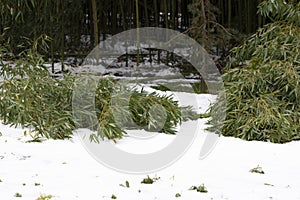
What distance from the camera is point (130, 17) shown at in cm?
1165

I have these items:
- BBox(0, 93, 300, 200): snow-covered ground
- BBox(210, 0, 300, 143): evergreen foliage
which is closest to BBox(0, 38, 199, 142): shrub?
BBox(0, 93, 300, 200): snow-covered ground

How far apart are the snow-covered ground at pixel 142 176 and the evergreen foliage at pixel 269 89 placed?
0.31m

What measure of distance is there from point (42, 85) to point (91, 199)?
186 cm

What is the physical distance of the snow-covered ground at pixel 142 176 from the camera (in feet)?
8.64

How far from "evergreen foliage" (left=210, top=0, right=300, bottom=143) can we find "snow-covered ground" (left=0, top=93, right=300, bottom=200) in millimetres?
310

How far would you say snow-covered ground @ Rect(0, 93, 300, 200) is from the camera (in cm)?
263

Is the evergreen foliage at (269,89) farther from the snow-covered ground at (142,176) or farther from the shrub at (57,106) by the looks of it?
the shrub at (57,106)

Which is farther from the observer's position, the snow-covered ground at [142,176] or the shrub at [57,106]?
the shrub at [57,106]

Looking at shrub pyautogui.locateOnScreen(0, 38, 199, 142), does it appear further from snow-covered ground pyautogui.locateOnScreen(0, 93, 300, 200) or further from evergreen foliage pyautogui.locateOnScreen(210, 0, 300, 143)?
evergreen foliage pyautogui.locateOnScreen(210, 0, 300, 143)

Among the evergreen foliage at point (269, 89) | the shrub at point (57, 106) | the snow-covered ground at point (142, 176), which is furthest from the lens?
the evergreen foliage at point (269, 89)

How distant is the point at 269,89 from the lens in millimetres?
4602

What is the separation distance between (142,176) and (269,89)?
7.12 feet

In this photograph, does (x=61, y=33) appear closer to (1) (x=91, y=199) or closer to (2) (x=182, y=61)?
(2) (x=182, y=61)

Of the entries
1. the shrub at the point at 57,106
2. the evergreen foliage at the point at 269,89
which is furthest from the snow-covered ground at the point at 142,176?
the evergreen foliage at the point at 269,89
